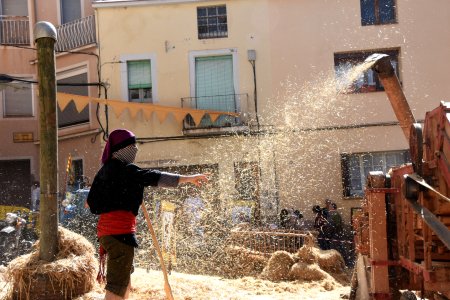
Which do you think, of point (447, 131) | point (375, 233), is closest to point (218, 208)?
point (375, 233)

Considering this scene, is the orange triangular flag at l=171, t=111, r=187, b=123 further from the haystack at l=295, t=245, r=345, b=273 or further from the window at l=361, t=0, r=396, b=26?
the haystack at l=295, t=245, r=345, b=273

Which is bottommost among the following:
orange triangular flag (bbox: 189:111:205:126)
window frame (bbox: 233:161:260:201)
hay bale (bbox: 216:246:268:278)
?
hay bale (bbox: 216:246:268:278)

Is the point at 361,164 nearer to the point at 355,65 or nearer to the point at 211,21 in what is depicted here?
the point at 355,65

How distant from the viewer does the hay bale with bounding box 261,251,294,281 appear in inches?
381

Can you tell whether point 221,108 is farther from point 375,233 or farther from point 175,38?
point 375,233

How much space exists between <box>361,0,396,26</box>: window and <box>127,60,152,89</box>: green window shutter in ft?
22.5

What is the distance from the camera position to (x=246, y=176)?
16.7m

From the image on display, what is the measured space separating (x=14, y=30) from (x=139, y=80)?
20.0 feet

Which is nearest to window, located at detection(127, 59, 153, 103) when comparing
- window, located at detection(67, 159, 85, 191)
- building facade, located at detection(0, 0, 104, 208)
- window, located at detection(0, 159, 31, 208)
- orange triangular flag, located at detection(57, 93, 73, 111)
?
building facade, located at detection(0, 0, 104, 208)

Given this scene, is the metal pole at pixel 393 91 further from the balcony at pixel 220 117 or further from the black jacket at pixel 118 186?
the balcony at pixel 220 117

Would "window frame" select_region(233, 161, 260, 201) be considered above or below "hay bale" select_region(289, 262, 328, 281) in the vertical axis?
above

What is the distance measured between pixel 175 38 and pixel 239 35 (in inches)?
80.3

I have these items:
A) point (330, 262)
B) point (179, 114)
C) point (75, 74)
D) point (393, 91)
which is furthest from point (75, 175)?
point (393, 91)

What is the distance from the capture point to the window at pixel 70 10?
20484mm
